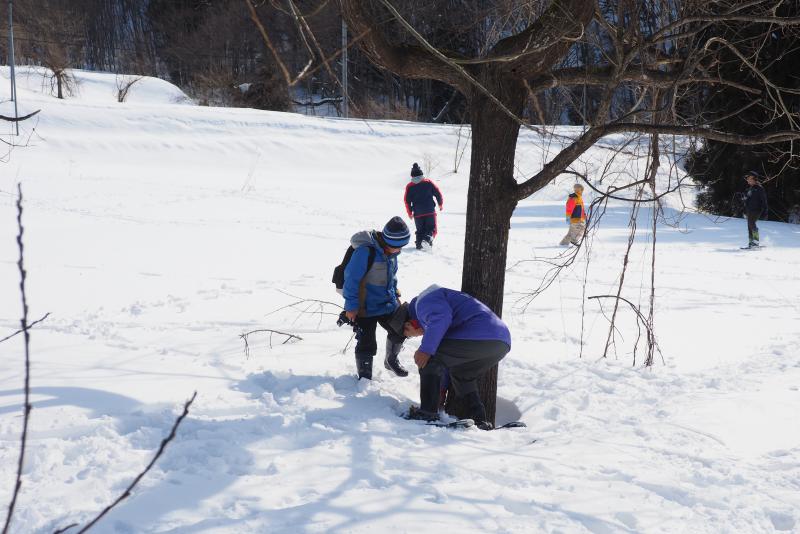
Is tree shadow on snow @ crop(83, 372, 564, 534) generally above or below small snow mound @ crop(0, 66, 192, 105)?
below

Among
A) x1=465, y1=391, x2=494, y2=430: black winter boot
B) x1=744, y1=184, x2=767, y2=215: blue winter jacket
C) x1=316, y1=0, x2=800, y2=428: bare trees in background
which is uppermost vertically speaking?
x1=316, y1=0, x2=800, y2=428: bare trees in background

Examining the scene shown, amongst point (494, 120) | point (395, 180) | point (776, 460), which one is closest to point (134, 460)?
point (494, 120)

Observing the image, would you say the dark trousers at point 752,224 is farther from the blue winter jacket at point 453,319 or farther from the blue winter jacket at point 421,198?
the blue winter jacket at point 453,319

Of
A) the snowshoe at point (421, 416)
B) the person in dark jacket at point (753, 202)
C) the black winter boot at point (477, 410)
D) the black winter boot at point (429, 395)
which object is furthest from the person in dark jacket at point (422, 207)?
the snowshoe at point (421, 416)

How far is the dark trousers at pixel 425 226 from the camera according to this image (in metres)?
12.0

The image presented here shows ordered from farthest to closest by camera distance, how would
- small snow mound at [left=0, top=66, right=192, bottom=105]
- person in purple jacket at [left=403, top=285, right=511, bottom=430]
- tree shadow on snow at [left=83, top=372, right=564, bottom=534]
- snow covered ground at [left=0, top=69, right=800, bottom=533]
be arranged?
small snow mound at [left=0, top=66, right=192, bottom=105], person in purple jacket at [left=403, top=285, right=511, bottom=430], snow covered ground at [left=0, top=69, right=800, bottom=533], tree shadow on snow at [left=83, top=372, right=564, bottom=534]

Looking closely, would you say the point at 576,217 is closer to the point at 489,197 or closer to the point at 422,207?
the point at 422,207

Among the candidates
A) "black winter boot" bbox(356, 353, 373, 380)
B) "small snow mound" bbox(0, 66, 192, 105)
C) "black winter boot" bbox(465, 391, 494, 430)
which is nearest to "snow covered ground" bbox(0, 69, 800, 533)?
"black winter boot" bbox(356, 353, 373, 380)

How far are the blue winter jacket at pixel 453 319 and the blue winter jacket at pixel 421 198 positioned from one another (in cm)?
729

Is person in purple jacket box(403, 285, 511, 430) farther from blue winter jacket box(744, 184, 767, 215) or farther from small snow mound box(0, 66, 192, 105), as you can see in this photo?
small snow mound box(0, 66, 192, 105)

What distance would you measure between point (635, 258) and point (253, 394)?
30.2 feet

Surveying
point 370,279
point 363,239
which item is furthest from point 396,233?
point 370,279

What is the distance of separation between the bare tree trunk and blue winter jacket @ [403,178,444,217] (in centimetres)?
700

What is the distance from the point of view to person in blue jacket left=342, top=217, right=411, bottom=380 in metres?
5.11
